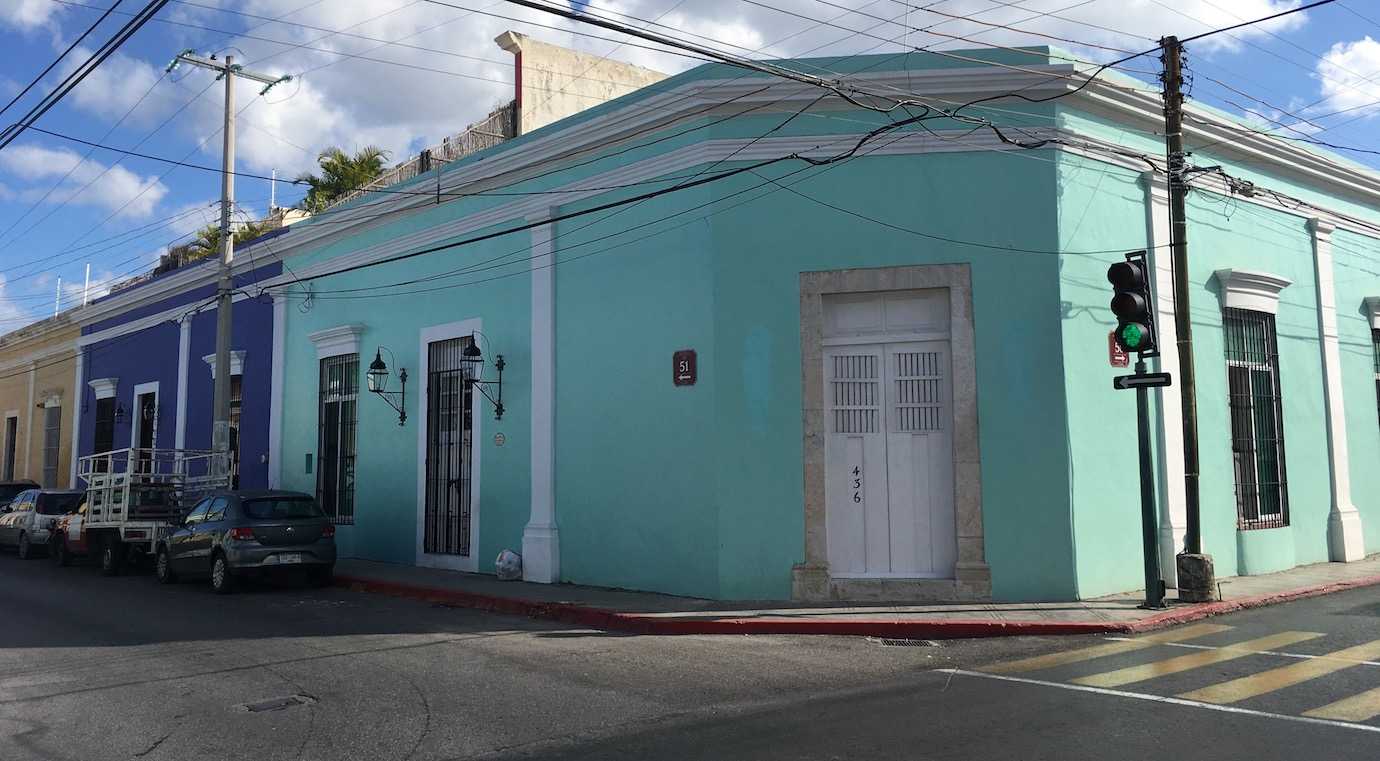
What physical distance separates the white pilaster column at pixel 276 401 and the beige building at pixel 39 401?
12.2 meters

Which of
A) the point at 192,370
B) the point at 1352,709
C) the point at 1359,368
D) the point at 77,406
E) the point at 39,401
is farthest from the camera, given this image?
the point at 39,401

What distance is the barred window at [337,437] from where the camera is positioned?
1852cm

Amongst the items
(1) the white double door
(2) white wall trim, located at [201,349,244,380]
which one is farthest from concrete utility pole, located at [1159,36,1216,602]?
(2) white wall trim, located at [201,349,244,380]

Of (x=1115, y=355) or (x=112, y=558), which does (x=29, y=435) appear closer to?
(x=112, y=558)

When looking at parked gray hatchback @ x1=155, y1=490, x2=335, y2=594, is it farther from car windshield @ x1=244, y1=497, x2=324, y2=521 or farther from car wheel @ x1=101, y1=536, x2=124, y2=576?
car wheel @ x1=101, y1=536, x2=124, y2=576

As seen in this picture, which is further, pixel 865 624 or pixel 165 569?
pixel 165 569

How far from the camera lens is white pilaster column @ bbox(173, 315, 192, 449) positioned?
23547 millimetres

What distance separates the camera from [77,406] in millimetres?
28656

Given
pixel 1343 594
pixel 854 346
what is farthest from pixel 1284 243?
pixel 854 346

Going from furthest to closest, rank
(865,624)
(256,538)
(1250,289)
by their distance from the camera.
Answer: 1. (1250,289)
2. (256,538)
3. (865,624)

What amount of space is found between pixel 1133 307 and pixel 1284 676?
415 centimetres

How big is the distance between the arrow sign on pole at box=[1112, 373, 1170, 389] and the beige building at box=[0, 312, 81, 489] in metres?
28.5

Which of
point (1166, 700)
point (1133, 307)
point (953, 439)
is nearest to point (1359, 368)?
point (1133, 307)

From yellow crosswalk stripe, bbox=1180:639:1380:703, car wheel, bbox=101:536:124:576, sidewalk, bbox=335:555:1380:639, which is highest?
car wheel, bbox=101:536:124:576
